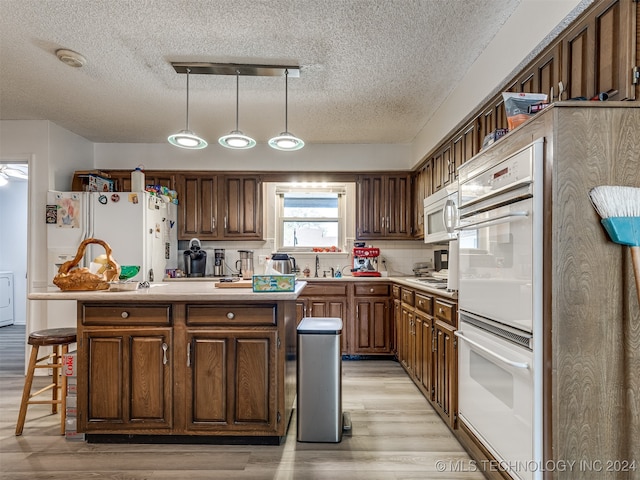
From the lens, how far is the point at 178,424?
238 cm

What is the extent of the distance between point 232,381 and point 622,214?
207 cm

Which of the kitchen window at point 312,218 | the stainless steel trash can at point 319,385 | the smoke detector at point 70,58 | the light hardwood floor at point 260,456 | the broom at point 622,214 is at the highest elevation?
the smoke detector at point 70,58

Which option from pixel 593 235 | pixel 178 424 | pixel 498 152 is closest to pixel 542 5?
pixel 498 152

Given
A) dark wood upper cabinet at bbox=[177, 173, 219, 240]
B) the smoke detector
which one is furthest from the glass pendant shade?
dark wood upper cabinet at bbox=[177, 173, 219, 240]

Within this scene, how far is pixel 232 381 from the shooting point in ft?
7.71

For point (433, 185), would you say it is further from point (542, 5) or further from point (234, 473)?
point (234, 473)

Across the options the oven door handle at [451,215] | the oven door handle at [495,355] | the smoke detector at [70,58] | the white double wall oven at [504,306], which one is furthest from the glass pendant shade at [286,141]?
the oven door handle at [495,355]

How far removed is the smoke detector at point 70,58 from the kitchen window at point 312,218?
280 centimetres

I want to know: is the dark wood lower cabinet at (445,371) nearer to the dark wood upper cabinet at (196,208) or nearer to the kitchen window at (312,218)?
the kitchen window at (312,218)

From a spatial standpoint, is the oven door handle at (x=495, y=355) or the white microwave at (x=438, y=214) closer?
the oven door handle at (x=495, y=355)

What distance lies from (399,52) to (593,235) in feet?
6.37

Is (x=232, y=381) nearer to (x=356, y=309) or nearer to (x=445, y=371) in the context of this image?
(x=445, y=371)

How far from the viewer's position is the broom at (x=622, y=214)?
4.10 feet

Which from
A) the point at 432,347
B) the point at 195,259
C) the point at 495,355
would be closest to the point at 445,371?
the point at 432,347
